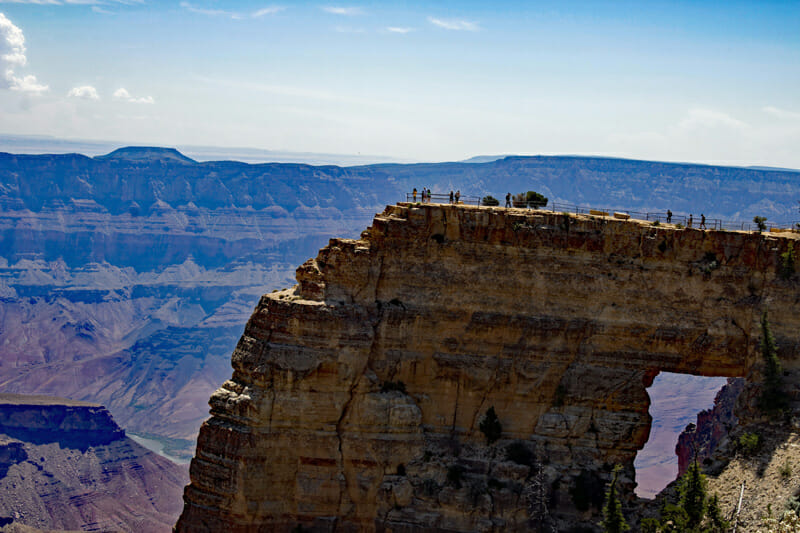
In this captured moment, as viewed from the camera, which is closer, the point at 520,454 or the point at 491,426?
the point at 520,454

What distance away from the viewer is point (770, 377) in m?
49.8

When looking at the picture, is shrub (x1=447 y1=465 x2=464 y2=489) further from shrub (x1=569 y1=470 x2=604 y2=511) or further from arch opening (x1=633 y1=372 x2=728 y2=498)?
arch opening (x1=633 y1=372 x2=728 y2=498)

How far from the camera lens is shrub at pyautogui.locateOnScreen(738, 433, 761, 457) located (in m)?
47.9

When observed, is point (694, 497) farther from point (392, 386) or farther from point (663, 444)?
point (663, 444)

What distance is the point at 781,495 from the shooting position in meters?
44.0

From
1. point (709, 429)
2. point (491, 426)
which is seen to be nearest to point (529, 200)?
point (491, 426)

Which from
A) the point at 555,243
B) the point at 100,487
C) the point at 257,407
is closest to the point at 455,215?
the point at 555,243

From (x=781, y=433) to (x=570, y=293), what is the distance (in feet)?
44.0

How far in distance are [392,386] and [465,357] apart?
4.59m

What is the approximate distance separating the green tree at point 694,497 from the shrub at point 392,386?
53.8ft

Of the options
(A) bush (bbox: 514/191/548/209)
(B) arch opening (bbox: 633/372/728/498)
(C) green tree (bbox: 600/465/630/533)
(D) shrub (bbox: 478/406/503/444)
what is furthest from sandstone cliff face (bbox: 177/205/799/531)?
(B) arch opening (bbox: 633/372/728/498)

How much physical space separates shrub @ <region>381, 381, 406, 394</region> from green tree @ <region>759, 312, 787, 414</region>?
19959 millimetres

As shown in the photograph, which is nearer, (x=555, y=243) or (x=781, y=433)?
(x=781, y=433)

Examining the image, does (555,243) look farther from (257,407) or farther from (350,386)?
(257,407)
